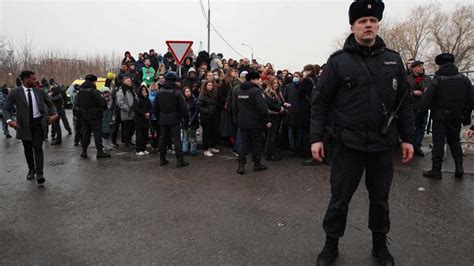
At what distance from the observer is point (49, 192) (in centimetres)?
574

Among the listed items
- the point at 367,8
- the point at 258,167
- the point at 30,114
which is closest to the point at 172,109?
the point at 258,167

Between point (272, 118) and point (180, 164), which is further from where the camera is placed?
point (272, 118)

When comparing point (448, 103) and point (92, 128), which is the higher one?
point (448, 103)

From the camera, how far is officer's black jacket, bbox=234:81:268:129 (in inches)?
268

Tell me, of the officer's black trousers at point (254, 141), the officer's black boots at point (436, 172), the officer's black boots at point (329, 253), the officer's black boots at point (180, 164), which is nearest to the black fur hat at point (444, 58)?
the officer's black boots at point (436, 172)

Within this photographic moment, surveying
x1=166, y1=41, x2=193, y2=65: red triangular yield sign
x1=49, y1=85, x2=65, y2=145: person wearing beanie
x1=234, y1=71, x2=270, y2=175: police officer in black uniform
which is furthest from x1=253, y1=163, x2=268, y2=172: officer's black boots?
x1=49, y1=85, x2=65, y2=145: person wearing beanie

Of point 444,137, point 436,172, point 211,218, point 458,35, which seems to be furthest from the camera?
point 458,35

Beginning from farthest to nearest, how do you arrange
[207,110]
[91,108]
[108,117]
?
1. [108,117]
2. [91,108]
3. [207,110]

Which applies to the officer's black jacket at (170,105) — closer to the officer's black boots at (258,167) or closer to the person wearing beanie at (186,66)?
the officer's black boots at (258,167)

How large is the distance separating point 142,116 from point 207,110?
1777mm

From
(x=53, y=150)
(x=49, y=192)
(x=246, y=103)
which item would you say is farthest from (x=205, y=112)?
(x=53, y=150)

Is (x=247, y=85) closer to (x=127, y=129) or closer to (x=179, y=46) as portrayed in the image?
(x=179, y=46)

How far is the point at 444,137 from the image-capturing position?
5859 mm

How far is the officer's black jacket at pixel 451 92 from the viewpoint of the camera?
5.67 m
